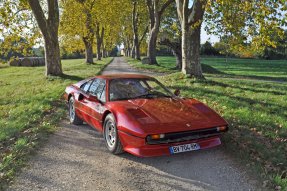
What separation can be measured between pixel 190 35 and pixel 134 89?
7610 mm

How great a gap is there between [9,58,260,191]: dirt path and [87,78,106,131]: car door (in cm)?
51

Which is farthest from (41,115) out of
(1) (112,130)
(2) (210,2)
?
(2) (210,2)

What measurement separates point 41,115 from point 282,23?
671 centimetres

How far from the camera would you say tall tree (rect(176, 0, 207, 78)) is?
12.4 metres

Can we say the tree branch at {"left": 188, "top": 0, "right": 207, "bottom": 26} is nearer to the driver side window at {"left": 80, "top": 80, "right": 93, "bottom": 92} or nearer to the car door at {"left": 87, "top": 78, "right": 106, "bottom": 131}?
the driver side window at {"left": 80, "top": 80, "right": 93, "bottom": 92}

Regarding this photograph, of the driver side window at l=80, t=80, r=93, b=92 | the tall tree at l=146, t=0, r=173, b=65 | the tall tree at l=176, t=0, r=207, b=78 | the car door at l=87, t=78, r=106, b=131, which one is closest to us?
the car door at l=87, t=78, r=106, b=131

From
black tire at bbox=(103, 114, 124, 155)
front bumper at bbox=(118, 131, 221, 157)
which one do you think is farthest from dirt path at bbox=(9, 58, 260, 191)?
front bumper at bbox=(118, 131, 221, 157)

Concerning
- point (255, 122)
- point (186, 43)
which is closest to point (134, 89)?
point (255, 122)

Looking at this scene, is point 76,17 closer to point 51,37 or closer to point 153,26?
point 153,26

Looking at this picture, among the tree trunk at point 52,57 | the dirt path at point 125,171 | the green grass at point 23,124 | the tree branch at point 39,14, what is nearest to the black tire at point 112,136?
the dirt path at point 125,171

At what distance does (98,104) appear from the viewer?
18.3 feet

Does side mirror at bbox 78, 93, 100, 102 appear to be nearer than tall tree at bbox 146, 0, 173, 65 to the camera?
Yes

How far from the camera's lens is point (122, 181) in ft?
13.3

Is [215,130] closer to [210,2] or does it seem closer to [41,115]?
[210,2]
